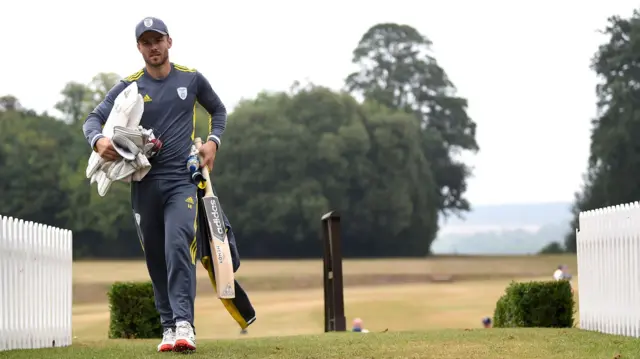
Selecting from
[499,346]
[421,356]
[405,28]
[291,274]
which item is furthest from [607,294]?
[405,28]

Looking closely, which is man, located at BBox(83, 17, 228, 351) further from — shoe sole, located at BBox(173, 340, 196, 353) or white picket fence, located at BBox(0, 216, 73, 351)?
white picket fence, located at BBox(0, 216, 73, 351)

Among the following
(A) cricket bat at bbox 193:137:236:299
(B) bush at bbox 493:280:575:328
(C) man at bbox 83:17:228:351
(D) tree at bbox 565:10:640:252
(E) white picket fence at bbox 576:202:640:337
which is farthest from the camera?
(D) tree at bbox 565:10:640:252

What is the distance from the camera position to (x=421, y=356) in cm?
915

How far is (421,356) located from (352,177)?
78315mm

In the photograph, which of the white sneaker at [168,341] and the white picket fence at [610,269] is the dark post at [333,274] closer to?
the white picket fence at [610,269]

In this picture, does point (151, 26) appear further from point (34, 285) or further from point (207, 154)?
point (34, 285)

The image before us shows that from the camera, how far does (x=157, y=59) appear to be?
946cm

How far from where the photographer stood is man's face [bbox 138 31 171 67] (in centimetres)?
937

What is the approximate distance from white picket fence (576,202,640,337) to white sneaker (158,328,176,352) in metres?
4.53

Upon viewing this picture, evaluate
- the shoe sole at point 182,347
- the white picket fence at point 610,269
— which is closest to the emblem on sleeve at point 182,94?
the shoe sole at point 182,347

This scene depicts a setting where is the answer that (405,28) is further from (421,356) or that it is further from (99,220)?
(421,356)

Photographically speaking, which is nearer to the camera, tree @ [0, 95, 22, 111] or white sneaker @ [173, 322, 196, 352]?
white sneaker @ [173, 322, 196, 352]

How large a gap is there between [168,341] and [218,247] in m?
0.78

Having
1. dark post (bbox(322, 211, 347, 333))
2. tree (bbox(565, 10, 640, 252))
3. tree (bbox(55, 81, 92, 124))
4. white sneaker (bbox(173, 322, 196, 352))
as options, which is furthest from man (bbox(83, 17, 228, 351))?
tree (bbox(55, 81, 92, 124))
